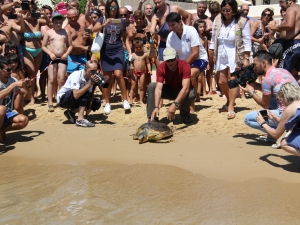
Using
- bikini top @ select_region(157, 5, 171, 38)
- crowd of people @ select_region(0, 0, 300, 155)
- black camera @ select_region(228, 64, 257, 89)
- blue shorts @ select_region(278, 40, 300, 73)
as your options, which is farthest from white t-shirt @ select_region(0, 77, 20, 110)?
blue shorts @ select_region(278, 40, 300, 73)

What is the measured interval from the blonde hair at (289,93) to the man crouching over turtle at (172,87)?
1.81 meters

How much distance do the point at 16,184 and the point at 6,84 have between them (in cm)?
192

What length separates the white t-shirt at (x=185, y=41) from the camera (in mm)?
6949

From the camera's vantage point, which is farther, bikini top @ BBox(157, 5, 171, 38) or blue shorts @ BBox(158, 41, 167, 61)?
blue shorts @ BBox(158, 41, 167, 61)

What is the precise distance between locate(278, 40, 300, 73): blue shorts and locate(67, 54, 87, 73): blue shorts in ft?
12.0

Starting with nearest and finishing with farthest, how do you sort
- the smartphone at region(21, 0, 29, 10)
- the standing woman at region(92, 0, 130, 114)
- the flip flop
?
the flip flop → the standing woman at region(92, 0, 130, 114) → the smartphone at region(21, 0, 29, 10)

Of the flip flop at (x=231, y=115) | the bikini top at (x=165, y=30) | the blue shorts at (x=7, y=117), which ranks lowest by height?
the flip flop at (x=231, y=115)

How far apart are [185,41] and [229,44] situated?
28.6 inches

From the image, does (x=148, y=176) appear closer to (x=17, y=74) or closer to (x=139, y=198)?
(x=139, y=198)

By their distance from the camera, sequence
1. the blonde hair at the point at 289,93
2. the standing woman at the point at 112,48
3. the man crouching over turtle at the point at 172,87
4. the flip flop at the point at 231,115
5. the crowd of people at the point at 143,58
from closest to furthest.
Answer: the blonde hair at the point at 289,93 → the crowd of people at the point at 143,58 → the man crouching over turtle at the point at 172,87 → the flip flop at the point at 231,115 → the standing woman at the point at 112,48

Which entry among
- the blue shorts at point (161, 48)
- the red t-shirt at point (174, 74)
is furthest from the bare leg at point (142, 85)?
the red t-shirt at point (174, 74)

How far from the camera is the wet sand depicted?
12.6 feet

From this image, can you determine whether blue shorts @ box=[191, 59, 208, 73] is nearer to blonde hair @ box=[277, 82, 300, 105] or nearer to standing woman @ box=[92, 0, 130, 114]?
standing woman @ box=[92, 0, 130, 114]

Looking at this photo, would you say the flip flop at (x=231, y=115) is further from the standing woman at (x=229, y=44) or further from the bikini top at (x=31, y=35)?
the bikini top at (x=31, y=35)
